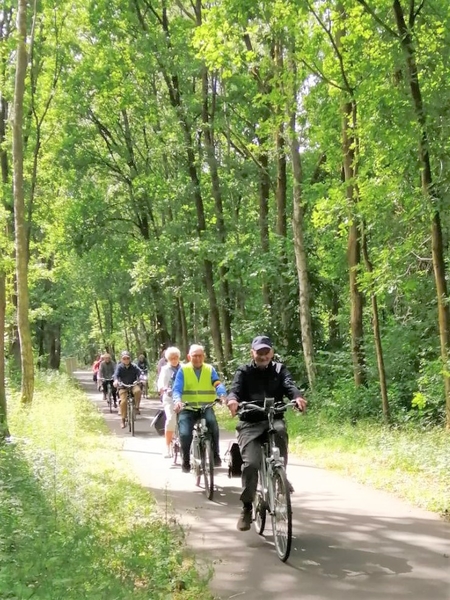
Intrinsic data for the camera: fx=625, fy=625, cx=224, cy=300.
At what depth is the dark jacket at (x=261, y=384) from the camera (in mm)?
6539

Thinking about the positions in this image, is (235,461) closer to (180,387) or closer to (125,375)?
(180,387)

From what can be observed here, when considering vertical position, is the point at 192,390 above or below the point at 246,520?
above

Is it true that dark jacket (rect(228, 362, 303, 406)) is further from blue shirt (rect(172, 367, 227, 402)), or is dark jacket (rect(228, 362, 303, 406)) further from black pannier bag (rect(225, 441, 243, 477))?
blue shirt (rect(172, 367, 227, 402))

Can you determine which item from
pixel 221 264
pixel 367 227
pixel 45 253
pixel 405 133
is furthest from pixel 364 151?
pixel 45 253

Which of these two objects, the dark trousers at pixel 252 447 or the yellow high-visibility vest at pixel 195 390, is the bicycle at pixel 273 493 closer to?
the dark trousers at pixel 252 447

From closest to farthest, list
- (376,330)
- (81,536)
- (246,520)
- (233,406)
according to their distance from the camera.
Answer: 1. (81,536)
2. (233,406)
3. (246,520)
4. (376,330)

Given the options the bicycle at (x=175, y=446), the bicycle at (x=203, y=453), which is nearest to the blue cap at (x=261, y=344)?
the bicycle at (x=203, y=453)

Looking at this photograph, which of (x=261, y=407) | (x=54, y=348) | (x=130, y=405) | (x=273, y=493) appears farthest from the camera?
(x=54, y=348)

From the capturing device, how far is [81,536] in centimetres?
521

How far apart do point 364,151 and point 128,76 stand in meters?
14.8

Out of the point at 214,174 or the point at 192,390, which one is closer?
the point at 192,390

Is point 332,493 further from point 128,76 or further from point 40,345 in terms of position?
point 40,345

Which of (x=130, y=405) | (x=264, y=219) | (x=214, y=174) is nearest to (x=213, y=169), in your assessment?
(x=214, y=174)

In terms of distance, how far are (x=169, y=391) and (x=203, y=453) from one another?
110 inches
